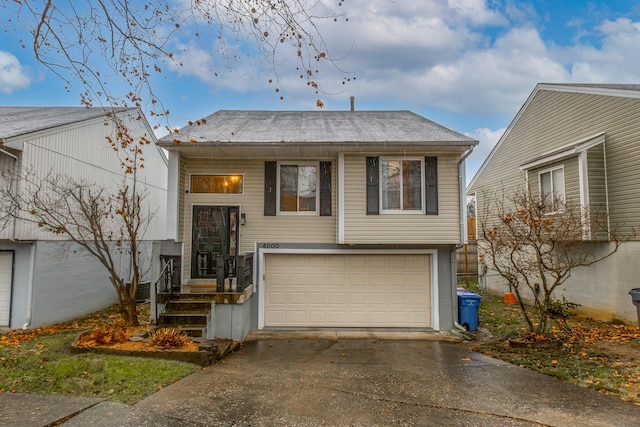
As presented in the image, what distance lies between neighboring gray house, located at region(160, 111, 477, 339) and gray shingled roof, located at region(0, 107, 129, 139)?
11.7 feet

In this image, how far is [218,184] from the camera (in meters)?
9.68

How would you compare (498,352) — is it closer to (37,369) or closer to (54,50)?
(37,369)

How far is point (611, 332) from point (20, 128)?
604 inches

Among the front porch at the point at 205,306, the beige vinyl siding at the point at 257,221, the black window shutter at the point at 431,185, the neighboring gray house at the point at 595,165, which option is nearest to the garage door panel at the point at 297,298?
the beige vinyl siding at the point at 257,221

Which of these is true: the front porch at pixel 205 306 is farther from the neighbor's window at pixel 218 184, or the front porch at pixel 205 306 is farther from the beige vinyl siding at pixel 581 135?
the beige vinyl siding at pixel 581 135

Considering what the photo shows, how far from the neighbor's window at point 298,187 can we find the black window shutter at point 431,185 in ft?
9.20

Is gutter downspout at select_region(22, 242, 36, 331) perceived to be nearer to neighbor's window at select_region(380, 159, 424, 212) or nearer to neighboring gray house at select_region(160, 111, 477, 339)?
neighboring gray house at select_region(160, 111, 477, 339)

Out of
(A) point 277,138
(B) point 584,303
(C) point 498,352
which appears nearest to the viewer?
(C) point 498,352

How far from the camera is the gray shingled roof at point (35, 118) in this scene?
9.31m

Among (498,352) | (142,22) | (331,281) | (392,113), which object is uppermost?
(392,113)

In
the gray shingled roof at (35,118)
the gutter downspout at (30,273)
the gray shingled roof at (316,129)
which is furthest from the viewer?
the gray shingled roof at (35,118)

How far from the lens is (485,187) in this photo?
16156 mm

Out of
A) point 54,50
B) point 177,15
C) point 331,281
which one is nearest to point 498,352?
point 331,281

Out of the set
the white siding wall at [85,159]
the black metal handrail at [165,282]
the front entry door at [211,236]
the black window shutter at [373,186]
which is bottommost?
the black metal handrail at [165,282]
